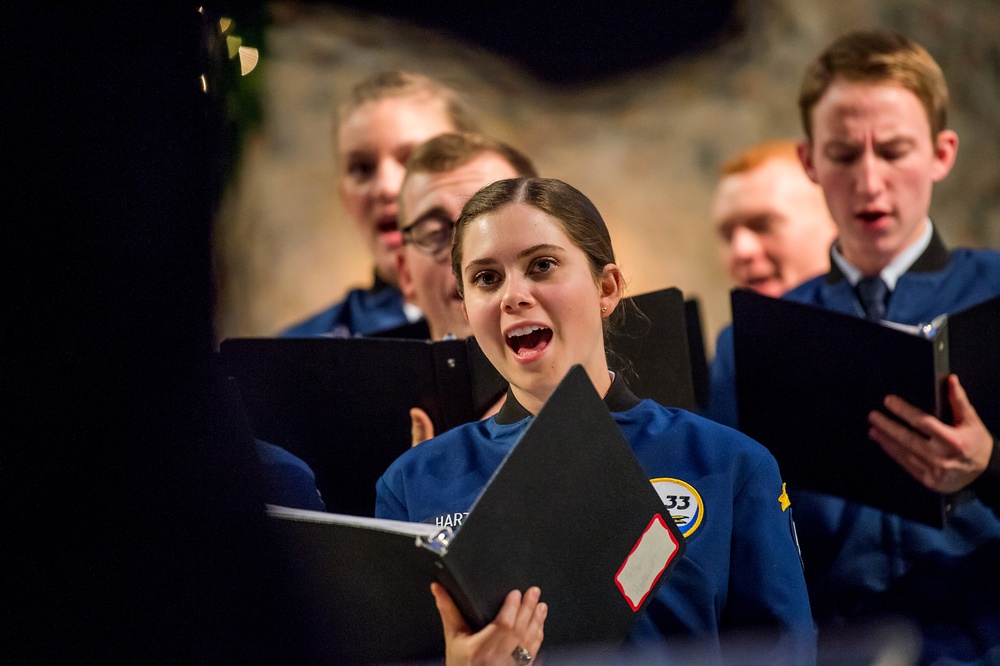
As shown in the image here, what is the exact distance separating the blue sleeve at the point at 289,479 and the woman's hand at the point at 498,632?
29 centimetres

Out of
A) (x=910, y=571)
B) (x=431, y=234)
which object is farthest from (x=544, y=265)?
(x=910, y=571)

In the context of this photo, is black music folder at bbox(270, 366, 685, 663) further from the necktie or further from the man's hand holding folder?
the necktie

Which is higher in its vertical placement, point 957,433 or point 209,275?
point 209,275

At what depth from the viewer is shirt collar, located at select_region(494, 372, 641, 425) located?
106cm

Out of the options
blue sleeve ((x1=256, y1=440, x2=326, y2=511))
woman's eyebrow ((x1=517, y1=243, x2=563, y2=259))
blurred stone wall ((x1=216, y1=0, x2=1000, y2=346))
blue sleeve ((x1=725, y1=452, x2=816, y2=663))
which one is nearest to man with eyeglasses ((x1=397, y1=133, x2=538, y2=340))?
blue sleeve ((x1=256, y1=440, x2=326, y2=511))

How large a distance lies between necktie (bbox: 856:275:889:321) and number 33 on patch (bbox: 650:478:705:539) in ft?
2.49

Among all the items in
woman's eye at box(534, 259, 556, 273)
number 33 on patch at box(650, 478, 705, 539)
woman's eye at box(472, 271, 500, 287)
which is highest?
woman's eye at box(534, 259, 556, 273)

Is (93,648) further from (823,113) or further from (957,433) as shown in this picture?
(823,113)

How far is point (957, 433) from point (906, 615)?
254mm

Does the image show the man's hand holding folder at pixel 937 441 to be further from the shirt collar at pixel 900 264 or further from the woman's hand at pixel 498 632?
the woman's hand at pixel 498 632

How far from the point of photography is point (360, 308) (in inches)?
89.0

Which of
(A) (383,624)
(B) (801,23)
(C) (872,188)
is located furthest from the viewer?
(B) (801,23)

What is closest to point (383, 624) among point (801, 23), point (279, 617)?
point (279, 617)

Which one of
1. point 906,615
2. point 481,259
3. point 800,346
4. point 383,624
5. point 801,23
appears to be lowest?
point 906,615
